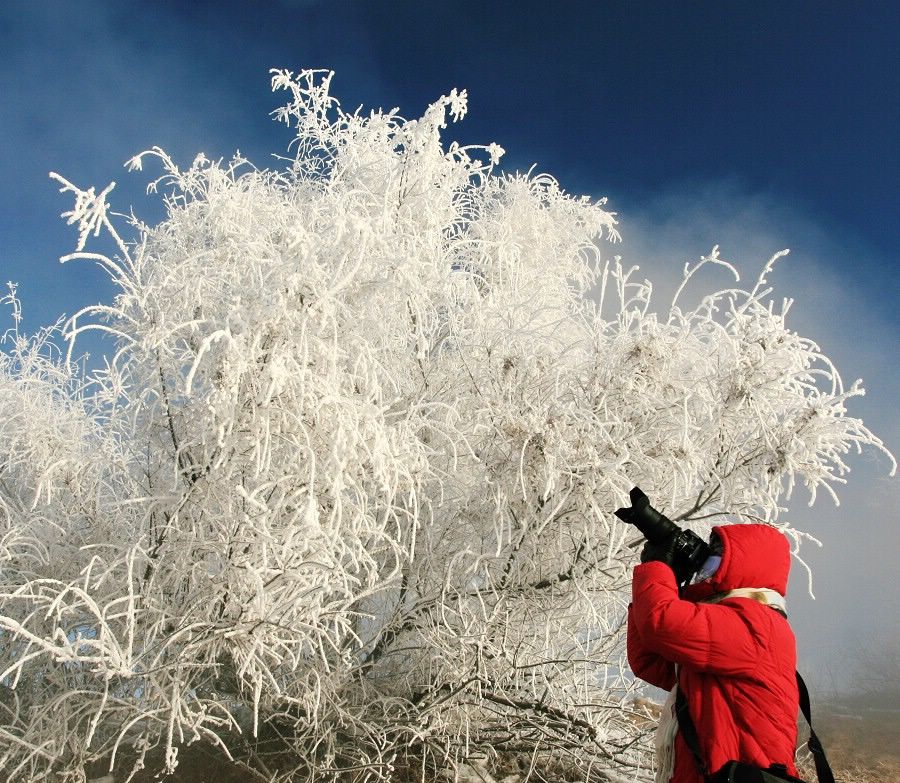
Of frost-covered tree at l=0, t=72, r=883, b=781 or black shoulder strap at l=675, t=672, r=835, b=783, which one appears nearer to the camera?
black shoulder strap at l=675, t=672, r=835, b=783

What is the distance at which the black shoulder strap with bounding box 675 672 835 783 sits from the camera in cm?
239

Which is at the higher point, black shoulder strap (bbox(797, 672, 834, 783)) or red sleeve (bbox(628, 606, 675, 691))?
red sleeve (bbox(628, 606, 675, 691))

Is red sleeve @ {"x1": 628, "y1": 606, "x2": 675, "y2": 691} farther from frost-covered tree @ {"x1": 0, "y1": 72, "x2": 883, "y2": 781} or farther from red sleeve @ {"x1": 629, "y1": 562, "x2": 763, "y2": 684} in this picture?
frost-covered tree @ {"x1": 0, "y1": 72, "x2": 883, "y2": 781}

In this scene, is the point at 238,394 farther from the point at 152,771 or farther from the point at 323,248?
the point at 152,771

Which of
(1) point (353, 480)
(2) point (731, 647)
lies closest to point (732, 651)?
(2) point (731, 647)

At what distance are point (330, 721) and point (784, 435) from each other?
9.90ft

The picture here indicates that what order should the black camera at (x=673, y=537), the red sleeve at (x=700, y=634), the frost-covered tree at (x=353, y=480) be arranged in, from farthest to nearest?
1. the frost-covered tree at (x=353, y=480)
2. the black camera at (x=673, y=537)
3. the red sleeve at (x=700, y=634)

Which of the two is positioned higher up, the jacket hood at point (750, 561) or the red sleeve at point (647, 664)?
the jacket hood at point (750, 561)

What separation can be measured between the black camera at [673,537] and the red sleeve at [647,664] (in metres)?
0.27

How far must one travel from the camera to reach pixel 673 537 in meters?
2.74

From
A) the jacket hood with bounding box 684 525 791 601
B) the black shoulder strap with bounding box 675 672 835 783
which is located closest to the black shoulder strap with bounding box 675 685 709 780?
the black shoulder strap with bounding box 675 672 835 783

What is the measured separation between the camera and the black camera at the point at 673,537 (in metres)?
2.71


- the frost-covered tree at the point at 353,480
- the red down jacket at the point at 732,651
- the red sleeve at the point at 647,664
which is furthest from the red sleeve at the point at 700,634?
the frost-covered tree at the point at 353,480

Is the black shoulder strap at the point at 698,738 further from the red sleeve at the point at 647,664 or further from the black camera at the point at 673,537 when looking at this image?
the black camera at the point at 673,537
